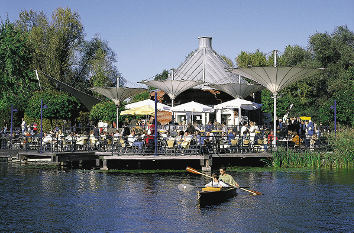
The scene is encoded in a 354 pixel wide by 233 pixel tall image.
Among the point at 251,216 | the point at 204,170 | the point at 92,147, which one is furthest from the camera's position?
the point at 92,147

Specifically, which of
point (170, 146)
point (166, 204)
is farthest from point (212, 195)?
point (170, 146)

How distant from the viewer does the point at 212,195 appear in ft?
76.0

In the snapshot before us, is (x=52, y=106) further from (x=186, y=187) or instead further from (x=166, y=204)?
(x=166, y=204)

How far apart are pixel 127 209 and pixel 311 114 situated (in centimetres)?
4782

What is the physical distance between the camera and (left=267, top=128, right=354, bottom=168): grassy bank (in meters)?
34.5

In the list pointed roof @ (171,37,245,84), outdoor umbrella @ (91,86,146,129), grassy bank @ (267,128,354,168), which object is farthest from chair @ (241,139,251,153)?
pointed roof @ (171,37,245,84)

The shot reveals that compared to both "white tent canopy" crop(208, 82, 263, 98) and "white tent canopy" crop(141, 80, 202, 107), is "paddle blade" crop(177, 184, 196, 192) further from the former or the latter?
"white tent canopy" crop(208, 82, 263, 98)

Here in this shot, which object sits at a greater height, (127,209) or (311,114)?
(311,114)

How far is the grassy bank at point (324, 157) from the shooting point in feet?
113

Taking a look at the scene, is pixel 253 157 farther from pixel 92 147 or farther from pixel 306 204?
pixel 306 204

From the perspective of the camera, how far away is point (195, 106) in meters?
41.4

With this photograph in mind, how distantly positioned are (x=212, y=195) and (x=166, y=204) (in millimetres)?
1730

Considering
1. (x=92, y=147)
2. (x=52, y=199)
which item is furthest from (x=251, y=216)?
(x=92, y=147)

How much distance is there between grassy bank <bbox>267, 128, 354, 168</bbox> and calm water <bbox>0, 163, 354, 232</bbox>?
6.23 feet
